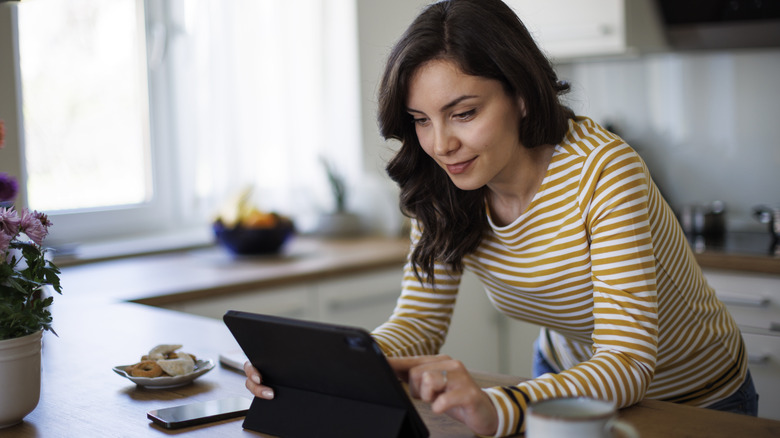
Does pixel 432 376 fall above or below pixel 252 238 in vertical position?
above

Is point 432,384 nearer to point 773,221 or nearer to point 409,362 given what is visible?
point 409,362

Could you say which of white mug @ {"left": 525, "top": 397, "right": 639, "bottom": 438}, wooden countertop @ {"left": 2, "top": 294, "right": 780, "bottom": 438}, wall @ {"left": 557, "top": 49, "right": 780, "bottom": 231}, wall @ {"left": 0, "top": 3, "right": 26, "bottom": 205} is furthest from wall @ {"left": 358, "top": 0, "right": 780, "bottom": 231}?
white mug @ {"left": 525, "top": 397, "right": 639, "bottom": 438}

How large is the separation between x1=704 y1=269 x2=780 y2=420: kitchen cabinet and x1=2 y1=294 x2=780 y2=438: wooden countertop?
1.37 meters

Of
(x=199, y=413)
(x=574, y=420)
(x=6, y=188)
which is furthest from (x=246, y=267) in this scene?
(x=574, y=420)

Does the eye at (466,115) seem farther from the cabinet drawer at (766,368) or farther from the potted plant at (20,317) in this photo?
the cabinet drawer at (766,368)

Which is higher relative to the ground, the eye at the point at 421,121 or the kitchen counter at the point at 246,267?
the eye at the point at 421,121

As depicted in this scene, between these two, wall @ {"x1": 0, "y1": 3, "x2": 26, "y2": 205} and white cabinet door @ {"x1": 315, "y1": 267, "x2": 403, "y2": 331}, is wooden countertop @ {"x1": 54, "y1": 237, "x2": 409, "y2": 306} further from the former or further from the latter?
wall @ {"x1": 0, "y1": 3, "x2": 26, "y2": 205}

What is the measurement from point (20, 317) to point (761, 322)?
198cm

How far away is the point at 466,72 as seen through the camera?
1.19 meters

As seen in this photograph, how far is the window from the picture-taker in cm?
300

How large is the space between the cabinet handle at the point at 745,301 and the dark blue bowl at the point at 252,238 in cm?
145

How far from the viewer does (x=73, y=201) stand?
10.1ft

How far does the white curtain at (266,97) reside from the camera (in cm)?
327

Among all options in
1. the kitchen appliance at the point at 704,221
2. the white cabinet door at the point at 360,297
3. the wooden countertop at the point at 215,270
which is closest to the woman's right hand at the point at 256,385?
the wooden countertop at the point at 215,270
